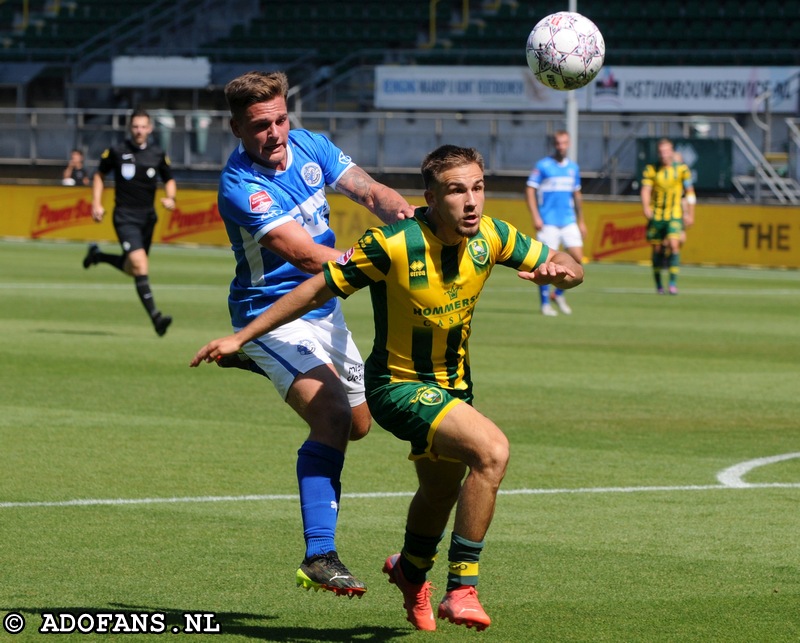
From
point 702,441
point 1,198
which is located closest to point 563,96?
point 1,198

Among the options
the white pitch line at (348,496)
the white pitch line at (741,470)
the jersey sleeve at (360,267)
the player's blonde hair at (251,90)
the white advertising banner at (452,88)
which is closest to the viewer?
the jersey sleeve at (360,267)

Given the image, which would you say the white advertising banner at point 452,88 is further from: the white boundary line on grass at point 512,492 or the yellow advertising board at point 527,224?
the white boundary line on grass at point 512,492

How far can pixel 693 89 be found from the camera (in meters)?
34.4

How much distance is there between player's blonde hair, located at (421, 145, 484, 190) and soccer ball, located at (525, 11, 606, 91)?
8.92 ft

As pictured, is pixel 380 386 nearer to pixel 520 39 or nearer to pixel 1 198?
pixel 1 198

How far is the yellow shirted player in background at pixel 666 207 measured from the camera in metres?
22.3

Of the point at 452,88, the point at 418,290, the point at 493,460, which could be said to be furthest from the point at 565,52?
the point at 452,88

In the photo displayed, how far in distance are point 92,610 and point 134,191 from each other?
11.0m

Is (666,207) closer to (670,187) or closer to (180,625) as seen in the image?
(670,187)

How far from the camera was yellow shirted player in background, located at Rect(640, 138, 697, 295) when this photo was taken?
22.3 metres

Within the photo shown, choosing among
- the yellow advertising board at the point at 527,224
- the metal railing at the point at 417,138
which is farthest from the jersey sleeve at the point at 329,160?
the metal railing at the point at 417,138

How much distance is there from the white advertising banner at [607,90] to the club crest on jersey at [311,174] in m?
28.3

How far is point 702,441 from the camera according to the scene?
9766 millimetres

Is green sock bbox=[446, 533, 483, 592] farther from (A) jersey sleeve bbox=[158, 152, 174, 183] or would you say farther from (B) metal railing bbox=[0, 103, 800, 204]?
(B) metal railing bbox=[0, 103, 800, 204]
